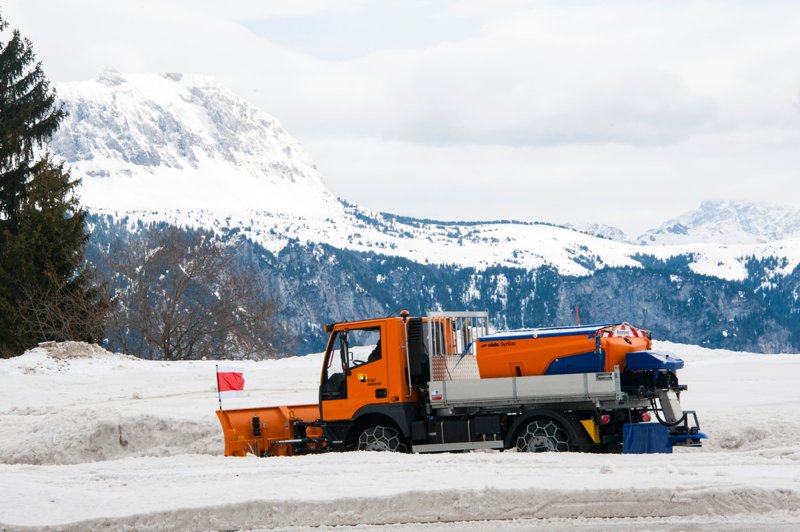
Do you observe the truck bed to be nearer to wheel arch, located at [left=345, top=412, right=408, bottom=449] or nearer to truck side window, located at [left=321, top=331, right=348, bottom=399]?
wheel arch, located at [left=345, top=412, right=408, bottom=449]

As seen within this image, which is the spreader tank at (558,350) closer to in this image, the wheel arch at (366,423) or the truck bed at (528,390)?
the truck bed at (528,390)

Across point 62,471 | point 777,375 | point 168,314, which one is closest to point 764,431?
point 62,471

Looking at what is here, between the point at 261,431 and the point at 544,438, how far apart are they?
511 centimetres

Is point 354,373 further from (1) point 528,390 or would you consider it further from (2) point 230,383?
(2) point 230,383

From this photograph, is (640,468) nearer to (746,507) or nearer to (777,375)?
(746,507)

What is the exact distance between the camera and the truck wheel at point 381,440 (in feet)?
60.5

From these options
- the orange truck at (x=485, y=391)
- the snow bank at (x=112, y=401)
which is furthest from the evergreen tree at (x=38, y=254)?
the orange truck at (x=485, y=391)

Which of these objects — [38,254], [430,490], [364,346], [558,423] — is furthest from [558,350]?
[38,254]

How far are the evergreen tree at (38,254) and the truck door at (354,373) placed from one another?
92.2ft

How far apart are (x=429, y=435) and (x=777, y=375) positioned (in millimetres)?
24978

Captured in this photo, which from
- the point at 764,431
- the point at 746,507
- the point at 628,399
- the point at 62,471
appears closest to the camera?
the point at 746,507

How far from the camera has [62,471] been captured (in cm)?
1611

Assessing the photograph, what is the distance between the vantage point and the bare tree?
178ft

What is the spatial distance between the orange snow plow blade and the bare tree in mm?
33864
